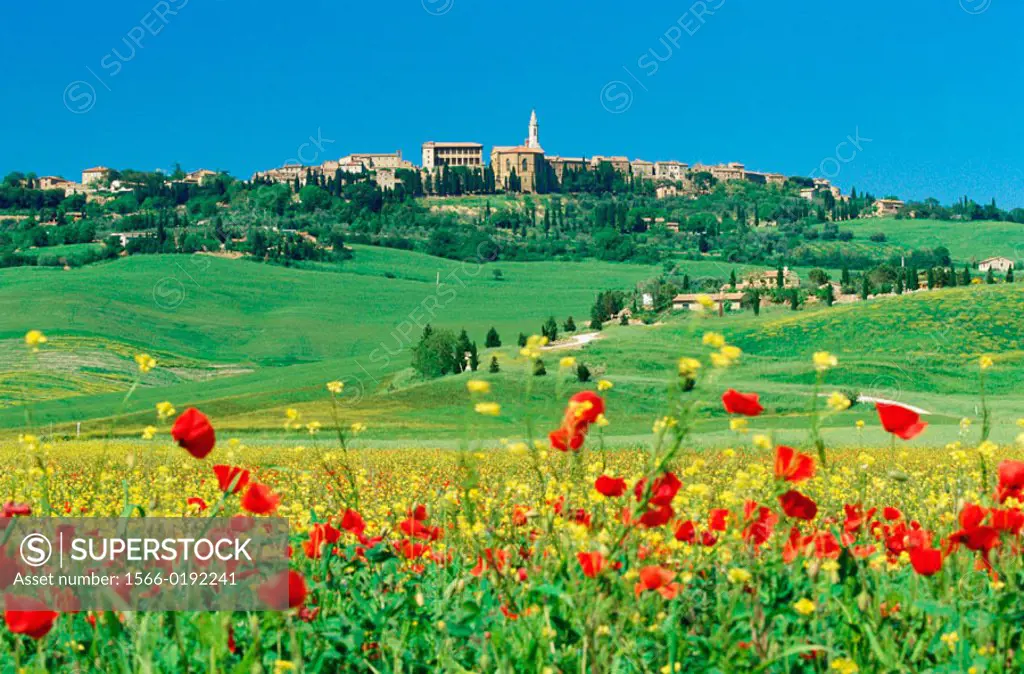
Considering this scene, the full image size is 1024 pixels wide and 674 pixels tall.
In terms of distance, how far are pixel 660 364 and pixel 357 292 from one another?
254ft

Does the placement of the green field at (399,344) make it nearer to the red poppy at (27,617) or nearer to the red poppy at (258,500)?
the red poppy at (258,500)

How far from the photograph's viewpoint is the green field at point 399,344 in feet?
170

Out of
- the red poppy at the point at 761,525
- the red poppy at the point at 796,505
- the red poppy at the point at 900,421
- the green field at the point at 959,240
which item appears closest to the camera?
the red poppy at the point at 900,421

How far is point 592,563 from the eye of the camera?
3566 millimetres

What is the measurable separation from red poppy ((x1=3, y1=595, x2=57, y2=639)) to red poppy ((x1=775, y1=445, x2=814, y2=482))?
7.65 feet

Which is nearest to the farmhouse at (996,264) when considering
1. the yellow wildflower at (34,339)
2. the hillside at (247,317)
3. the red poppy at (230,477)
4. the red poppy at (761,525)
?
the hillside at (247,317)

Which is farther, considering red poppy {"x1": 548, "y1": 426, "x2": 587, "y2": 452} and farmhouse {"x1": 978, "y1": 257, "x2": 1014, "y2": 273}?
farmhouse {"x1": 978, "y1": 257, "x2": 1014, "y2": 273}

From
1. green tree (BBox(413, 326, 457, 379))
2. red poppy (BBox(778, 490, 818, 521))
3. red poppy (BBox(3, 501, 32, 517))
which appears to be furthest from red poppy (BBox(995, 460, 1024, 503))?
green tree (BBox(413, 326, 457, 379))

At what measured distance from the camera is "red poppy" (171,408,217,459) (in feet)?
11.6

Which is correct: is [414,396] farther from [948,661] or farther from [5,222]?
[5,222]

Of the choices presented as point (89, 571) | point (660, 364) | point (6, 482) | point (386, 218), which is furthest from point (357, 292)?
point (89, 571)

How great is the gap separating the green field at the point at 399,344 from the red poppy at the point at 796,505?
36.4 inches

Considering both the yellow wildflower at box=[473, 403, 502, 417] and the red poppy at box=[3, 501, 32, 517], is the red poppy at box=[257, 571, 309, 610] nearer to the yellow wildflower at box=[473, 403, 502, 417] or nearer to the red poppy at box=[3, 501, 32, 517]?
the yellow wildflower at box=[473, 403, 502, 417]

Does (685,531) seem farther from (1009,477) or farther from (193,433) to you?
(193,433)
